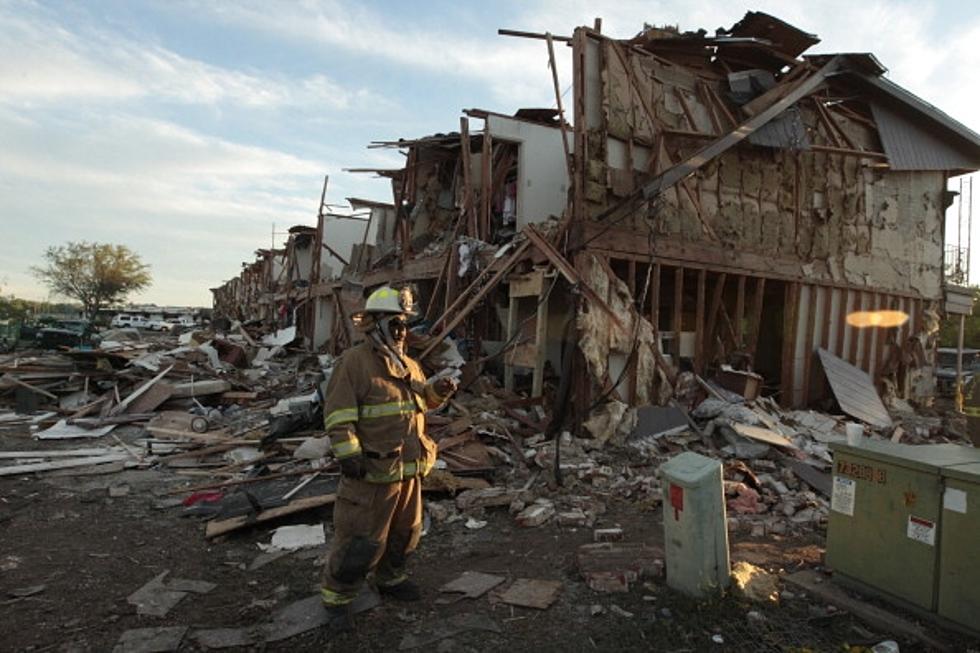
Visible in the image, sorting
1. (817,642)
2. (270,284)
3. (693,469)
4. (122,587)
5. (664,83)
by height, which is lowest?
(122,587)

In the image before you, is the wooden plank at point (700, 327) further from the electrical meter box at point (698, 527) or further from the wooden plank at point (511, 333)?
the electrical meter box at point (698, 527)

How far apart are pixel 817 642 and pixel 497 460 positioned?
4.43 m

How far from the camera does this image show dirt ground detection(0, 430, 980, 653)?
344 centimetres

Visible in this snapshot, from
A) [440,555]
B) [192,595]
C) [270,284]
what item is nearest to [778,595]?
[440,555]

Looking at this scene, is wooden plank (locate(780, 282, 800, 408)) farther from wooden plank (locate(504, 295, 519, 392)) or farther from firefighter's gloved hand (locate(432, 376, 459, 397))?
firefighter's gloved hand (locate(432, 376, 459, 397))

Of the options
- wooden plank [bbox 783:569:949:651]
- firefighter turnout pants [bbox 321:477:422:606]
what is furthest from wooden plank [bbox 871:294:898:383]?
firefighter turnout pants [bbox 321:477:422:606]

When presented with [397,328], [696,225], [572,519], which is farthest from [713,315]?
[397,328]

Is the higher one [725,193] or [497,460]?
[725,193]

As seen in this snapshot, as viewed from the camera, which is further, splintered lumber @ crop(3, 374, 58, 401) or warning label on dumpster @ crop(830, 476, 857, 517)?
splintered lumber @ crop(3, 374, 58, 401)

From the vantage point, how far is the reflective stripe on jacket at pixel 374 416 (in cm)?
362

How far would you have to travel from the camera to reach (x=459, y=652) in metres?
3.36

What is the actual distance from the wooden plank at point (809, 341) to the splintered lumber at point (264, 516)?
9165mm

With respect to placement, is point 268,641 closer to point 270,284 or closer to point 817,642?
point 817,642

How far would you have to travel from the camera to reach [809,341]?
11.2 meters
